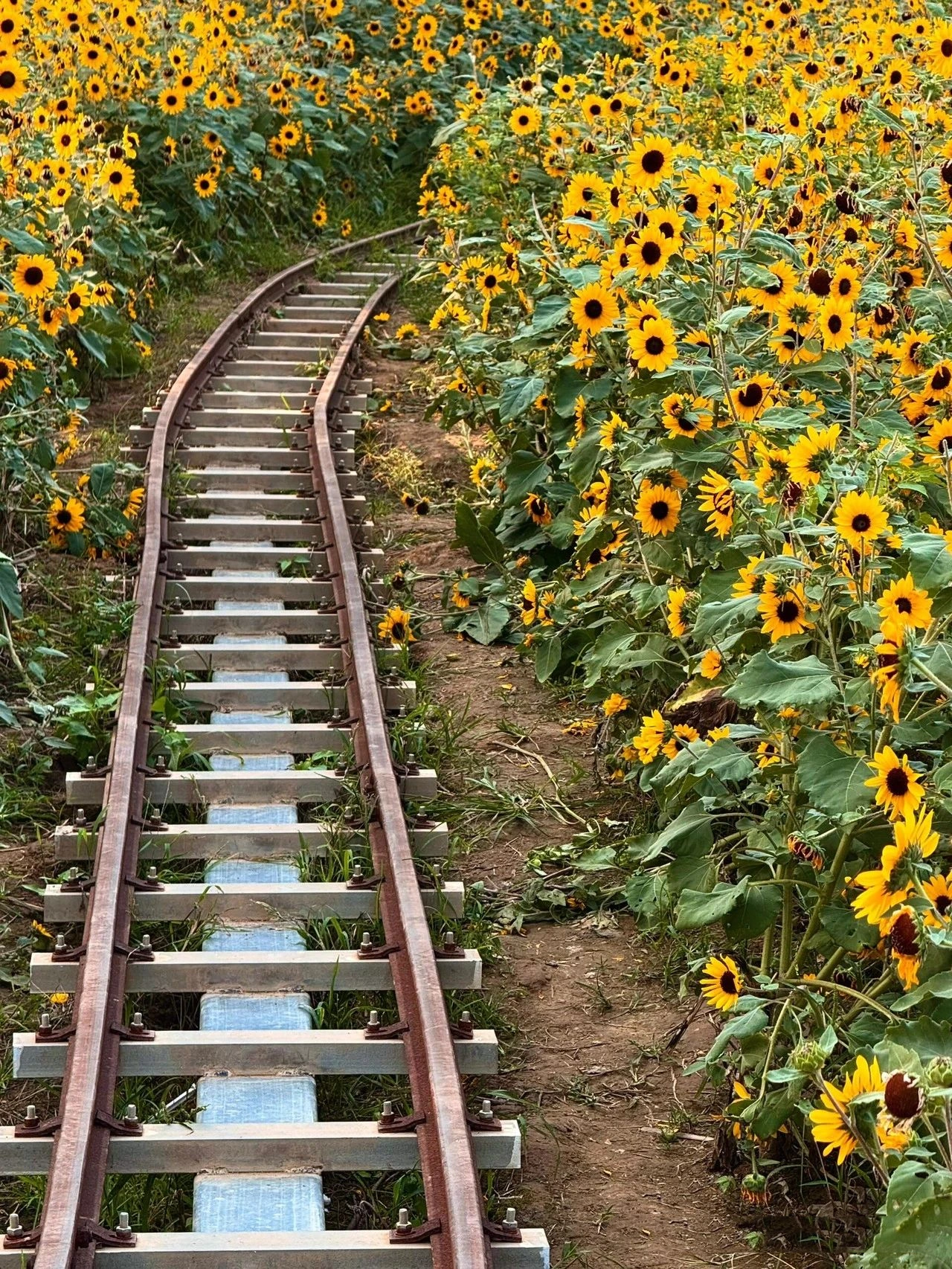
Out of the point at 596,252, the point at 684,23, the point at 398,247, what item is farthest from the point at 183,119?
the point at 596,252

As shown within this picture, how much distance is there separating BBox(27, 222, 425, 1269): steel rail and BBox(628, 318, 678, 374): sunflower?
2002mm

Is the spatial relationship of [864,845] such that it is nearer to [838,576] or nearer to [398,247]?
[838,576]

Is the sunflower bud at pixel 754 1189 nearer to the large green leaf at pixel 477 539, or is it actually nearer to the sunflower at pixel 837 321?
the sunflower at pixel 837 321

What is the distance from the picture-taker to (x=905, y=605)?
3.09 m

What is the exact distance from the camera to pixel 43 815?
547 cm

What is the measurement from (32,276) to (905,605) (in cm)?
503

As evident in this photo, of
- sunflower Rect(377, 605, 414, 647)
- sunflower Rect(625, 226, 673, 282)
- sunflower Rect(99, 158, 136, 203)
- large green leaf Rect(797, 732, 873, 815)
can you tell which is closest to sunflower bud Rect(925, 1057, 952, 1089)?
large green leaf Rect(797, 732, 873, 815)

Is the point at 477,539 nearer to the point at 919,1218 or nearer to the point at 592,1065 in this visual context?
the point at 592,1065

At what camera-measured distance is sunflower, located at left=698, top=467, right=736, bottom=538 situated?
4.09 meters

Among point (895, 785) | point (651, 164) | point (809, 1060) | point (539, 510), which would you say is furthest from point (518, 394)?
point (809, 1060)

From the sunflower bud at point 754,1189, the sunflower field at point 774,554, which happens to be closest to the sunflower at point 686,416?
the sunflower field at point 774,554

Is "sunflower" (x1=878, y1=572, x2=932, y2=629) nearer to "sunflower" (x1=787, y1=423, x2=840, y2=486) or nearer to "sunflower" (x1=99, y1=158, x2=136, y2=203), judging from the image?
"sunflower" (x1=787, y1=423, x2=840, y2=486)

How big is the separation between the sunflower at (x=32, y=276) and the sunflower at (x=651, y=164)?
2968 mm

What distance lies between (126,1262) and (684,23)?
583 inches
